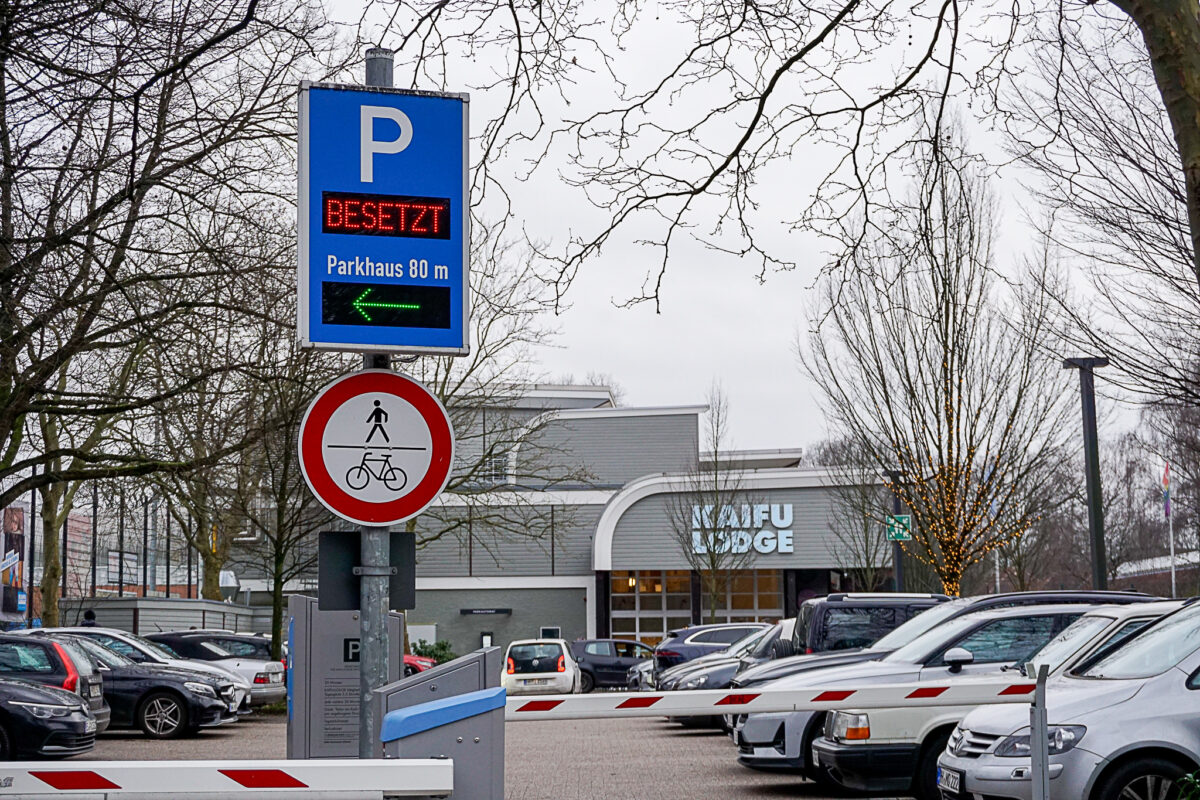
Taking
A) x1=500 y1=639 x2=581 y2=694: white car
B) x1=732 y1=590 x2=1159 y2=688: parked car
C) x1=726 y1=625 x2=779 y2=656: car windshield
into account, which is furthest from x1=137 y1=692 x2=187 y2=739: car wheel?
x1=500 y1=639 x2=581 y2=694: white car

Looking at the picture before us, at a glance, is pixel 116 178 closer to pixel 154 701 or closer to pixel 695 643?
pixel 154 701

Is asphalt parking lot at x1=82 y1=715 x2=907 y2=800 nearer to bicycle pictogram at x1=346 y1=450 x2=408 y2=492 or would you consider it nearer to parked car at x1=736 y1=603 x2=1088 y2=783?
parked car at x1=736 y1=603 x2=1088 y2=783

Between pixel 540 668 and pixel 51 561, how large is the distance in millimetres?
13755

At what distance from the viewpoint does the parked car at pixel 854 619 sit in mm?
17297

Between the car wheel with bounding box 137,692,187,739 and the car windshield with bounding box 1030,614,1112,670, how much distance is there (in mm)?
14790

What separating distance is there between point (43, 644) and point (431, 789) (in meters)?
15.5

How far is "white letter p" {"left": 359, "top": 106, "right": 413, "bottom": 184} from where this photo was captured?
6156 millimetres

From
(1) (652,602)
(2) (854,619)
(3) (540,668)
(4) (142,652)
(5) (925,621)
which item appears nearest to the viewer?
(5) (925,621)

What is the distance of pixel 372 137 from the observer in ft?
A: 20.3

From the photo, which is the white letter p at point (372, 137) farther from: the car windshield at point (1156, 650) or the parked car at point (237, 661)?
the parked car at point (237, 661)

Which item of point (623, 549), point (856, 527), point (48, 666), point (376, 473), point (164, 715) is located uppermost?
point (856, 527)

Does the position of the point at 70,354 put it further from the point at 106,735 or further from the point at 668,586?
the point at 668,586

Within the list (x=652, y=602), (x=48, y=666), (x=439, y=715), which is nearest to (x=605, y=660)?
(x=652, y=602)

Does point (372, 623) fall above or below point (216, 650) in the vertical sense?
above
